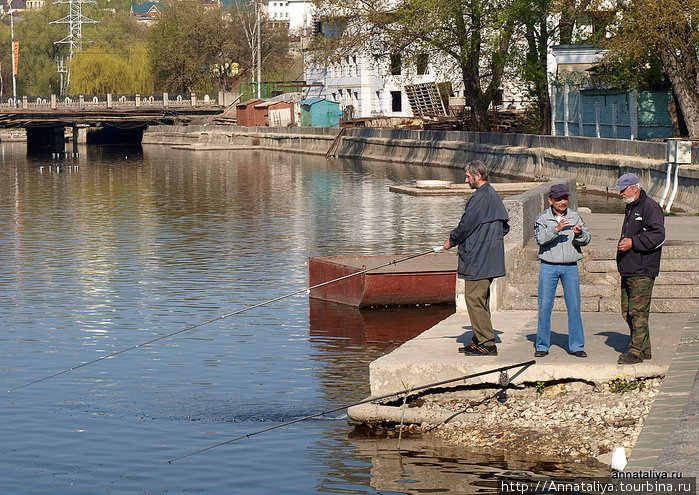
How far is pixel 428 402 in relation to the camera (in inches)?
466

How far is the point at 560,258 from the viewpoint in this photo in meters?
11.8

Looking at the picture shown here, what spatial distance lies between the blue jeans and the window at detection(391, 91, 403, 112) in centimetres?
7836

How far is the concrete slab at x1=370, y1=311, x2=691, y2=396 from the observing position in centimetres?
1154

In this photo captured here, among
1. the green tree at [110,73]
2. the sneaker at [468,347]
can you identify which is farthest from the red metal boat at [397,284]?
the green tree at [110,73]

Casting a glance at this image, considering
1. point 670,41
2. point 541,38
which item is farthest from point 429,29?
point 670,41

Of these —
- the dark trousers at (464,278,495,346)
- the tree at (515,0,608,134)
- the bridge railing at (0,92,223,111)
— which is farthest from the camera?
the bridge railing at (0,92,223,111)

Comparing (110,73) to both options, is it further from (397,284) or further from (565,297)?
(565,297)

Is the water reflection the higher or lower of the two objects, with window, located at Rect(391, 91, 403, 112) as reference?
lower

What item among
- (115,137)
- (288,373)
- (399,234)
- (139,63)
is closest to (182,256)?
(399,234)

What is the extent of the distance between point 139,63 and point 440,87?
1954 inches

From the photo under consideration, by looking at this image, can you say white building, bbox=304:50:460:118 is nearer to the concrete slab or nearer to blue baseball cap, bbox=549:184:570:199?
the concrete slab

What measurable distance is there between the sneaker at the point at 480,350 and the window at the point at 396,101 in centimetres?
7825

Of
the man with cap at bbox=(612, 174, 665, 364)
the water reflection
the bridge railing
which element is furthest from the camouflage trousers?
the bridge railing

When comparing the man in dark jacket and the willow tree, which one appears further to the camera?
the willow tree
